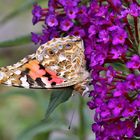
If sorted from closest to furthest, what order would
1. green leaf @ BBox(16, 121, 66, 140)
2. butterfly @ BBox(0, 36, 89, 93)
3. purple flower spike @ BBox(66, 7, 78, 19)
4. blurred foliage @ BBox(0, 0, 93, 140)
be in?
purple flower spike @ BBox(66, 7, 78, 19), butterfly @ BBox(0, 36, 89, 93), blurred foliage @ BBox(0, 0, 93, 140), green leaf @ BBox(16, 121, 66, 140)

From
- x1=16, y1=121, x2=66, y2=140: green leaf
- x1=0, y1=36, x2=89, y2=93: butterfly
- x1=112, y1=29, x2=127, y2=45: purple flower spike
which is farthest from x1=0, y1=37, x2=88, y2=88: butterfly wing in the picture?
x1=16, y1=121, x2=66, y2=140: green leaf

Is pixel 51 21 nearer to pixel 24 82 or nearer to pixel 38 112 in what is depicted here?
pixel 24 82

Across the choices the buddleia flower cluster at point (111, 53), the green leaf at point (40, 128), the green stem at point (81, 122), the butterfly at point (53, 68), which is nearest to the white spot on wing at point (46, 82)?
the butterfly at point (53, 68)

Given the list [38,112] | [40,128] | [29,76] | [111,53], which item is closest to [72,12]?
[111,53]

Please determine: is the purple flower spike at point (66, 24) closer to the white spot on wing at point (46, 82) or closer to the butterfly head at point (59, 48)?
the butterfly head at point (59, 48)

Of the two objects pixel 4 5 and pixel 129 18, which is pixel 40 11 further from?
pixel 4 5

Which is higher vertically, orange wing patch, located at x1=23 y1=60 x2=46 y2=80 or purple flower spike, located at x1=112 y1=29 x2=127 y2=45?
purple flower spike, located at x1=112 y1=29 x2=127 y2=45

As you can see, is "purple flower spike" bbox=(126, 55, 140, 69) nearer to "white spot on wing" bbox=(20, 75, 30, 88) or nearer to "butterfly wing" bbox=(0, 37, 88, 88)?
"butterfly wing" bbox=(0, 37, 88, 88)
